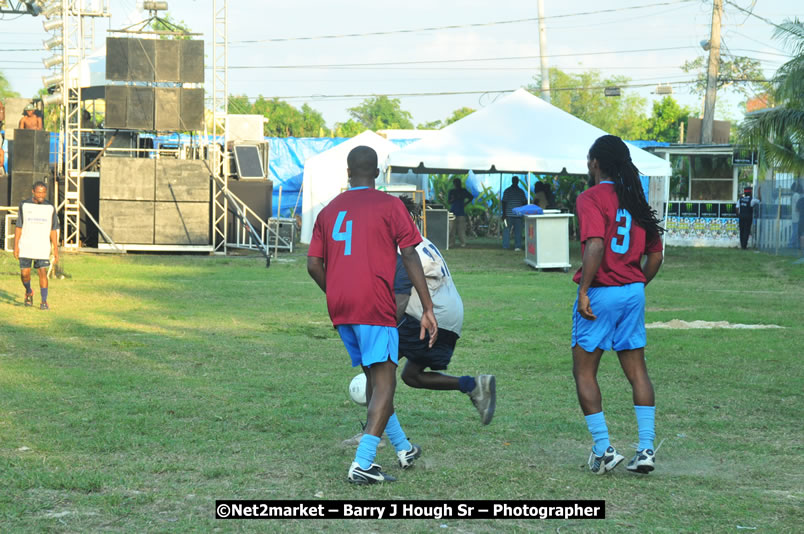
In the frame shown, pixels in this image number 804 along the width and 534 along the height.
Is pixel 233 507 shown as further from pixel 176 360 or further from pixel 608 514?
pixel 176 360

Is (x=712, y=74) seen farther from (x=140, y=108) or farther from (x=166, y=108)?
(x=140, y=108)

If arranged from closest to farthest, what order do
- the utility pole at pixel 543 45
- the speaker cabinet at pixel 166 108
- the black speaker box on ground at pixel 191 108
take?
the speaker cabinet at pixel 166 108, the black speaker box on ground at pixel 191 108, the utility pole at pixel 543 45

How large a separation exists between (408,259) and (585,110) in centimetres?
8643

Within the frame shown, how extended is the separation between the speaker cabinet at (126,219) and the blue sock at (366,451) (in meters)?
21.8

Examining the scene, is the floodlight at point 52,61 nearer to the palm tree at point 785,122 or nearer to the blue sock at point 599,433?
the palm tree at point 785,122

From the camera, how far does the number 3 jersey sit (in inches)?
219

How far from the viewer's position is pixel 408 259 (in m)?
5.41

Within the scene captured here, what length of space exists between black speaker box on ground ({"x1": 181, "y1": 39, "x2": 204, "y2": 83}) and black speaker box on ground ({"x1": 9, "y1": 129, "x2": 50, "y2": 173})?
12.9 feet

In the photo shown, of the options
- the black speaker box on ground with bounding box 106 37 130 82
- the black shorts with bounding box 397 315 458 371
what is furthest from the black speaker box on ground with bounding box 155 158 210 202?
the black shorts with bounding box 397 315 458 371

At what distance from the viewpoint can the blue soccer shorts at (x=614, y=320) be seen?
559 centimetres

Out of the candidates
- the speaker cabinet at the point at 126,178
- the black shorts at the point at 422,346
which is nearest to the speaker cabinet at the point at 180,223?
the speaker cabinet at the point at 126,178

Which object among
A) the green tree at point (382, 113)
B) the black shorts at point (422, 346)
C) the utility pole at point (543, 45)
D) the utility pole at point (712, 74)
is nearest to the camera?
the black shorts at point (422, 346)

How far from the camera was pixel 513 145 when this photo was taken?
24344 millimetres

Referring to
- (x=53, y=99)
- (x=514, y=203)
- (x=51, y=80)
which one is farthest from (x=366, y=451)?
(x=51, y=80)
